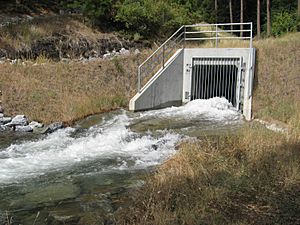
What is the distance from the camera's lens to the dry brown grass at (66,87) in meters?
11.8

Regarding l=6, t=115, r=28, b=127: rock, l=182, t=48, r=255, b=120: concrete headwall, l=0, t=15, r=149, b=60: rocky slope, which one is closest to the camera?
l=6, t=115, r=28, b=127: rock

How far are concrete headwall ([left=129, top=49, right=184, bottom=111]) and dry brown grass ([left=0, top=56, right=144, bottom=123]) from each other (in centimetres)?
88

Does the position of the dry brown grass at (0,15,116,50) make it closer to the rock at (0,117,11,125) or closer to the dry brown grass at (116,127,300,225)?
the rock at (0,117,11,125)

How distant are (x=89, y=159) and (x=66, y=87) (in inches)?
237

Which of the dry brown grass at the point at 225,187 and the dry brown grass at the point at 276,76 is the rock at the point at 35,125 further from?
the dry brown grass at the point at 276,76

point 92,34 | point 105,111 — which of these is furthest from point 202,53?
point 92,34

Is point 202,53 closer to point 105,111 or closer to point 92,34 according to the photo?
point 105,111

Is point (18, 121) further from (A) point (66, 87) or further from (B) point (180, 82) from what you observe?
(B) point (180, 82)

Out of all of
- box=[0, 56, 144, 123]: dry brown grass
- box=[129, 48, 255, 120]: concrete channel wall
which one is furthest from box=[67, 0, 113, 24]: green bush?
box=[129, 48, 255, 120]: concrete channel wall

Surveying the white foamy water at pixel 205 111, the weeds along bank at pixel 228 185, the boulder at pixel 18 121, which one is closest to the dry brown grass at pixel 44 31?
the boulder at pixel 18 121

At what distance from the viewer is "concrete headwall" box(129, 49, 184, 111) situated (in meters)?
13.2

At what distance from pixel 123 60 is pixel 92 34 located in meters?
4.89

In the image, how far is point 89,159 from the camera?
25.7 feet

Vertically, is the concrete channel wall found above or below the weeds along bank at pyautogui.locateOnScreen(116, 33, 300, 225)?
above
